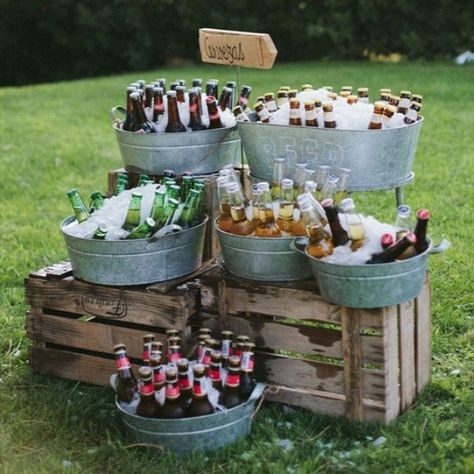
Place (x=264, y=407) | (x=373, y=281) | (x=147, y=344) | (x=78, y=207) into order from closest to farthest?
(x=373, y=281) < (x=147, y=344) < (x=264, y=407) < (x=78, y=207)

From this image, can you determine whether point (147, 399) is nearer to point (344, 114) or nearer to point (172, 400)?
point (172, 400)

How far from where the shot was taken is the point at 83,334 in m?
3.66

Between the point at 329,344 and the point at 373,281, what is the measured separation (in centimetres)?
35

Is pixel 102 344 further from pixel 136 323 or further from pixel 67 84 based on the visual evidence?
pixel 67 84

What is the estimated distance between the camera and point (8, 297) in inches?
183

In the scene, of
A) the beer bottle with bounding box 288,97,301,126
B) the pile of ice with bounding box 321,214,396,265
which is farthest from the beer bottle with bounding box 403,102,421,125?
the pile of ice with bounding box 321,214,396,265

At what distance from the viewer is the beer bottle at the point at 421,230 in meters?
3.01

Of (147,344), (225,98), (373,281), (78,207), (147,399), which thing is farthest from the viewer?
(225,98)

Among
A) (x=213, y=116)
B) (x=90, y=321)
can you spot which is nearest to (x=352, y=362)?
(x=90, y=321)

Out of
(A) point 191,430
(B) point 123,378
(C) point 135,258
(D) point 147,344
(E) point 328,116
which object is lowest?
(A) point 191,430

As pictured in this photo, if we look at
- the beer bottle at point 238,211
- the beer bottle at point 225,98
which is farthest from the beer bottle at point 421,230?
the beer bottle at point 225,98

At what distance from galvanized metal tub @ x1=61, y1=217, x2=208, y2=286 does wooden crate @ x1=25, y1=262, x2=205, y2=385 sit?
0.05 m

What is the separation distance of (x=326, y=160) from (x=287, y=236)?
13.3 inches

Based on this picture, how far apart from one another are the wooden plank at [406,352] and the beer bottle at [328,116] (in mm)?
731
